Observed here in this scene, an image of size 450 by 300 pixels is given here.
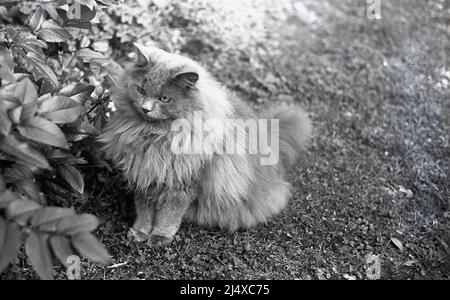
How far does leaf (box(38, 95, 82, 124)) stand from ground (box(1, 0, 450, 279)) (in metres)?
1.01

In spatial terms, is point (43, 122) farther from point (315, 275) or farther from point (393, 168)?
point (393, 168)

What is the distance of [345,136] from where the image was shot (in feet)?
15.0

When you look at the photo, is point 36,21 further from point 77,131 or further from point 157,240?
point 157,240

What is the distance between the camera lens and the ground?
327cm

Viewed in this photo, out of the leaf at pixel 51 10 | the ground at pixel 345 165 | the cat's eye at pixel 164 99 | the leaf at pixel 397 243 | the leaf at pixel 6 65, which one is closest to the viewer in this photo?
the leaf at pixel 6 65

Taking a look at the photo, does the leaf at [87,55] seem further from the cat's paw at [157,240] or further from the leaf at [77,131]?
the cat's paw at [157,240]

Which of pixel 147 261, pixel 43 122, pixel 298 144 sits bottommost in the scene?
pixel 147 261

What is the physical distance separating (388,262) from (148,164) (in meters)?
1.81

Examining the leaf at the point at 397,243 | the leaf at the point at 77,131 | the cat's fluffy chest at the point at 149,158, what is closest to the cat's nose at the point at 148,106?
the cat's fluffy chest at the point at 149,158

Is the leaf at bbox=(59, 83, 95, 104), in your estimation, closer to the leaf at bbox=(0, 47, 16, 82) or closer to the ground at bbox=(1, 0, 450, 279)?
the leaf at bbox=(0, 47, 16, 82)

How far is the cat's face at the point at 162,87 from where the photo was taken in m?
2.81

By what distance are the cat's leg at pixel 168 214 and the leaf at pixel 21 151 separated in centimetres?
97

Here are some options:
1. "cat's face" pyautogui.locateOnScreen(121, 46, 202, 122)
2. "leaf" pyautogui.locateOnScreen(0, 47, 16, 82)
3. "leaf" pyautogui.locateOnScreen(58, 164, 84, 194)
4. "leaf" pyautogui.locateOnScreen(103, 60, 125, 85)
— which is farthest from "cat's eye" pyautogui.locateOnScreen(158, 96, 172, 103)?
"leaf" pyautogui.locateOnScreen(0, 47, 16, 82)
